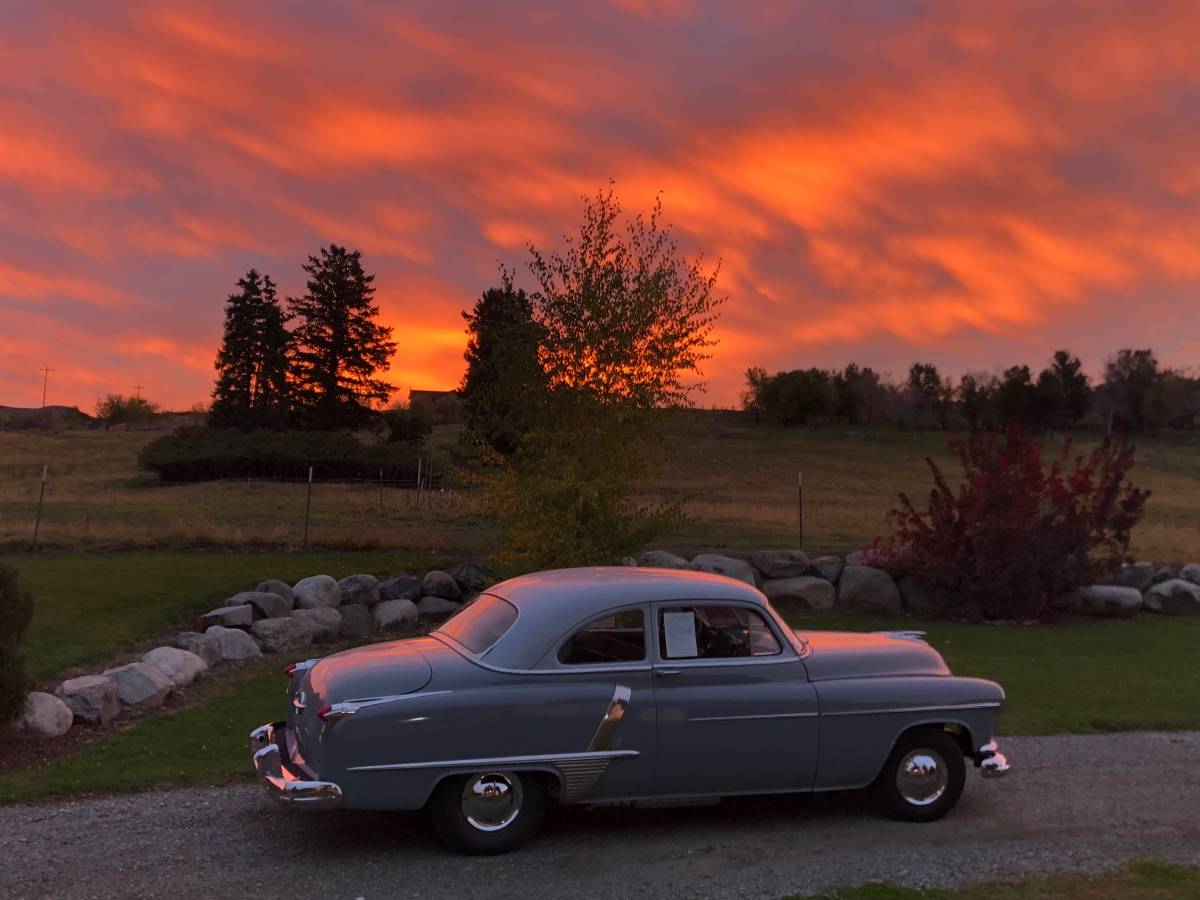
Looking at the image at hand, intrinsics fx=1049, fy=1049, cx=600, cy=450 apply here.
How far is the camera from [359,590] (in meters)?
16.5

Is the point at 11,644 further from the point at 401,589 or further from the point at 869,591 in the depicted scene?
the point at 869,591

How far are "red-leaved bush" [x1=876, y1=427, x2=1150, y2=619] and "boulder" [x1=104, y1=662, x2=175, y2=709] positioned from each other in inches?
480

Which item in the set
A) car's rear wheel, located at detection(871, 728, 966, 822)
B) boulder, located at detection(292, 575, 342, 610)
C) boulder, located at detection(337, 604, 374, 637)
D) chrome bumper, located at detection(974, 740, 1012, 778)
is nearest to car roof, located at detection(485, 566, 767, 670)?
car's rear wheel, located at detection(871, 728, 966, 822)

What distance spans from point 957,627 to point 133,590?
12.8 metres

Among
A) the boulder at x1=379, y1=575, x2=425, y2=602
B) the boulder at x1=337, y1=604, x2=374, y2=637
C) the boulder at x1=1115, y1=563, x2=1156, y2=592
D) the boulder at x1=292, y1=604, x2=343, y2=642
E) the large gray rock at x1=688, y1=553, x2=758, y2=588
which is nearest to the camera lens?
the boulder at x1=292, y1=604, x2=343, y2=642

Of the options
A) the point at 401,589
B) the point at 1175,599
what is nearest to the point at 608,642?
the point at 401,589

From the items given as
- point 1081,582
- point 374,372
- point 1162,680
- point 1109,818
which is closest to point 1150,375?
point 374,372

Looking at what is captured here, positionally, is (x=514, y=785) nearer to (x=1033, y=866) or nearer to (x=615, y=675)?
(x=615, y=675)

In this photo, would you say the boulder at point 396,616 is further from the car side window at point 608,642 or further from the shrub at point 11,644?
the car side window at point 608,642

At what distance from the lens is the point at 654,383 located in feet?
53.0

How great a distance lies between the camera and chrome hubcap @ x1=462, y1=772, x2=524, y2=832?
6.27m

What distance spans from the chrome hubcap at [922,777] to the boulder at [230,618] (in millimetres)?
10228

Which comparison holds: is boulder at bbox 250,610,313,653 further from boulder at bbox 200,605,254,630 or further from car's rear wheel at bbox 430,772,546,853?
car's rear wheel at bbox 430,772,546,853

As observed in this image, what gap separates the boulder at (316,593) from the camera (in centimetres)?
1579
